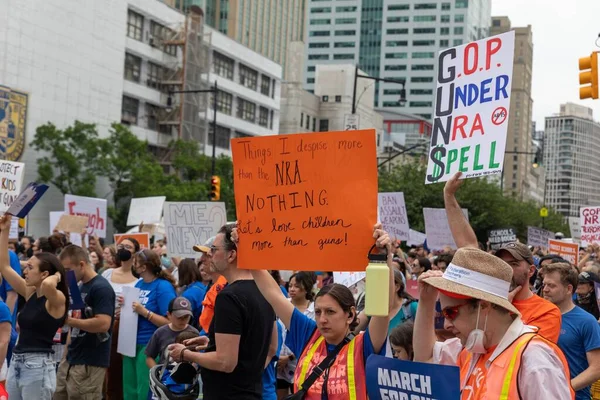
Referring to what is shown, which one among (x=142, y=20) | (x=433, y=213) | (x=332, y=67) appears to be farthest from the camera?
(x=332, y=67)

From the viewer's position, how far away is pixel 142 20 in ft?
192

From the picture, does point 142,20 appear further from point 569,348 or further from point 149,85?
point 569,348

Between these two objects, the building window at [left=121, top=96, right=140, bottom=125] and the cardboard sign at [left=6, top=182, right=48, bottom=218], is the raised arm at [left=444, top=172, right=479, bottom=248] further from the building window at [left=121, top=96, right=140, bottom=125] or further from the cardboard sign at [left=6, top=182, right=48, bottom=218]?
the building window at [left=121, top=96, right=140, bottom=125]

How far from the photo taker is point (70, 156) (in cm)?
4766

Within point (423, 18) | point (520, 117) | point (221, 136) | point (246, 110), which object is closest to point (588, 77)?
point (221, 136)

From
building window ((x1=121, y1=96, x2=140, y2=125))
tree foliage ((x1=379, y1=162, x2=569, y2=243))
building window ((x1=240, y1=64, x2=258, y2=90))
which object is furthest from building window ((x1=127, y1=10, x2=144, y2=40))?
tree foliage ((x1=379, y1=162, x2=569, y2=243))

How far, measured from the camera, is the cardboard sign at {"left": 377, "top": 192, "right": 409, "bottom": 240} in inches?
664

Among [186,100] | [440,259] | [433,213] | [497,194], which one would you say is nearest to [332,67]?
[186,100]

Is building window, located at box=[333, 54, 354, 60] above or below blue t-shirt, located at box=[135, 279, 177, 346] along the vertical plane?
above

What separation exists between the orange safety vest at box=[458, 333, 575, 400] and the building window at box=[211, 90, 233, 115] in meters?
64.1

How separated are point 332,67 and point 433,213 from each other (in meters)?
79.9

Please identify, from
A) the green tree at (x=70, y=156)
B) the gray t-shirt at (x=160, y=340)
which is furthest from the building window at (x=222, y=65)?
the gray t-shirt at (x=160, y=340)

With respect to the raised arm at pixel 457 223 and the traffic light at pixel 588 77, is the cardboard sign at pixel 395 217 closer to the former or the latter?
the traffic light at pixel 588 77

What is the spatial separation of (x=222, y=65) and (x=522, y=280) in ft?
211
